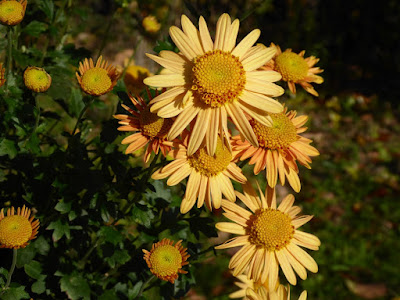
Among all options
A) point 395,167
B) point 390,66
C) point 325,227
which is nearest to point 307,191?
point 325,227

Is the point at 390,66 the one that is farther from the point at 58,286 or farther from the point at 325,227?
the point at 58,286

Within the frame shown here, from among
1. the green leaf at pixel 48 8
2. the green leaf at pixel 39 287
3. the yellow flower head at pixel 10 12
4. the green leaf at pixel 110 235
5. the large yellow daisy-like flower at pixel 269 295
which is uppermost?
the yellow flower head at pixel 10 12

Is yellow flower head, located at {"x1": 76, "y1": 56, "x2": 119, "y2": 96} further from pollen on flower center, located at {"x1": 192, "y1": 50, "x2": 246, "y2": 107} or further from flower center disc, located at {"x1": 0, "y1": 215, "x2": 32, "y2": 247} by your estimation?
flower center disc, located at {"x1": 0, "y1": 215, "x2": 32, "y2": 247}

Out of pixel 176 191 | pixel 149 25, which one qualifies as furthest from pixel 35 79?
pixel 176 191

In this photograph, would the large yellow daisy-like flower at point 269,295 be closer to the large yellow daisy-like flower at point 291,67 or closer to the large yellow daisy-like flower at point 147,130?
the large yellow daisy-like flower at point 147,130

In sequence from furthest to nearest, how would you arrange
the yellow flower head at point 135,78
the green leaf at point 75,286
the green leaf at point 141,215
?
the yellow flower head at point 135,78 < the green leaf at point 75,286 < the green leaf at point 141,215

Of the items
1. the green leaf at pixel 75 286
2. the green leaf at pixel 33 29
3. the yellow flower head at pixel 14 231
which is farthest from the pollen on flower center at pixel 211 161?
the green leaf at pixel 33 29

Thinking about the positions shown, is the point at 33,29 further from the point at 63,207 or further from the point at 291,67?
the point at 291,67
